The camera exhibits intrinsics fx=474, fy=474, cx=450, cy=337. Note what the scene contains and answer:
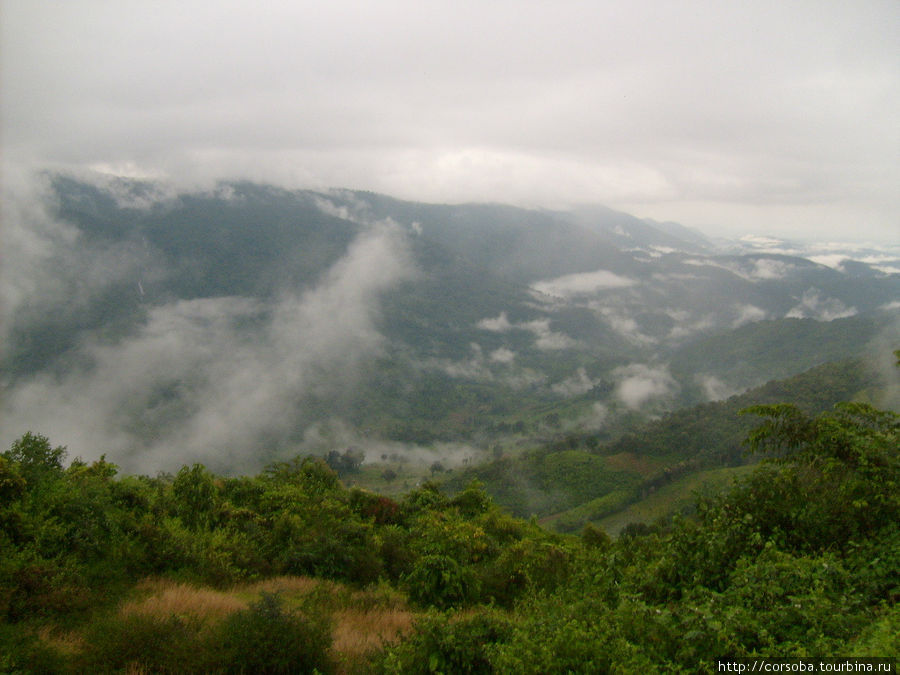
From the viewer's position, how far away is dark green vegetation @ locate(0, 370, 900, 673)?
5.91 metres

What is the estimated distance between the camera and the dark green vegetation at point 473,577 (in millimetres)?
5906

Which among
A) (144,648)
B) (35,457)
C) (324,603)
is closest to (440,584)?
(324,603)

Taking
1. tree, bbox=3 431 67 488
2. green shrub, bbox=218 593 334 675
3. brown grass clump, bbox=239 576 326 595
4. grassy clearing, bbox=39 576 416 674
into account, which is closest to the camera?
green shrub, bbox=218 593 334 675

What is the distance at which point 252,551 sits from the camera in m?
12.0

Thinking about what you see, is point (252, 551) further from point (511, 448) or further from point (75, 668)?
point (511, 448)

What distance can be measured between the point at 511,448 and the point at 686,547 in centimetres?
17638

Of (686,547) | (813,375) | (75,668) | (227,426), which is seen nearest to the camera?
(75,668)

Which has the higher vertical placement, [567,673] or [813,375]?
[567,673]

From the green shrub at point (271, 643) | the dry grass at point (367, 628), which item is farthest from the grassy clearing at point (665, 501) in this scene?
the green shrub at point (271, 643)

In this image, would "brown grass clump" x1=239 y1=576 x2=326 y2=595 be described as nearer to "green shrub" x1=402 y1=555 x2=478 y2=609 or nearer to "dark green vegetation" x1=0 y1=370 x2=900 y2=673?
"dark green vegetation" x1=0 y1=370 x2=900 y2=673

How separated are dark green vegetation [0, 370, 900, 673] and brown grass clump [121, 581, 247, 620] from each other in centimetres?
18

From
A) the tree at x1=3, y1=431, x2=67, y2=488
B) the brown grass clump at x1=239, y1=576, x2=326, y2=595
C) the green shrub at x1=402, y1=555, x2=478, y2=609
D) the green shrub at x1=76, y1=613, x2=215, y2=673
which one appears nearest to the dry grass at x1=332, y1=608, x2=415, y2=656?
the green shrub at x1=402, y1=555, x2=478, y2=609

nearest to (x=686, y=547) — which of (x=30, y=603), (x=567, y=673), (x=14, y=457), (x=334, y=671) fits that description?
(x=567, y=673)

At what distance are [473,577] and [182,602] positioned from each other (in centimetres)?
639
